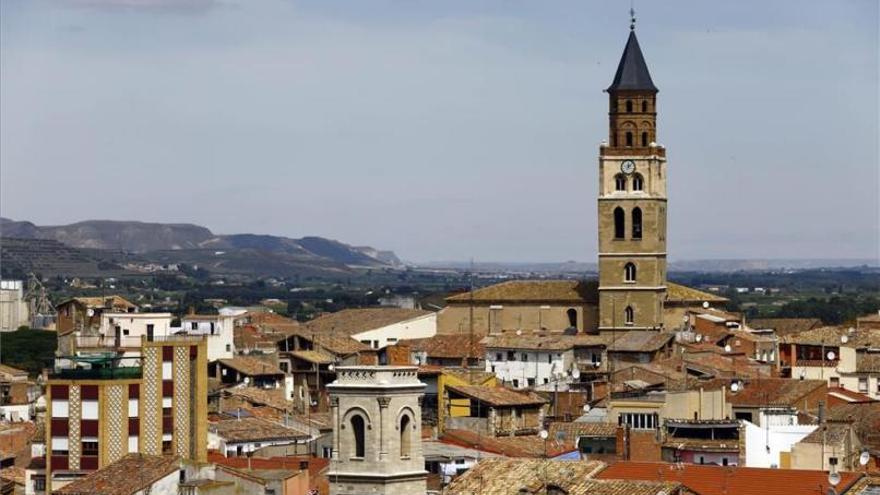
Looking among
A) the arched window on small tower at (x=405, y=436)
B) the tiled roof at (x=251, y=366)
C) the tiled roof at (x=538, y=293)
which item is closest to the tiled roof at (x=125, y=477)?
the arched window on small tower at (x=405, y=436)

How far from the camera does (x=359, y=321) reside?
4235 inches

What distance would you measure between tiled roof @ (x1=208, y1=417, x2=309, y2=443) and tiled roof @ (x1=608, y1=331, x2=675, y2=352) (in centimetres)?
2307

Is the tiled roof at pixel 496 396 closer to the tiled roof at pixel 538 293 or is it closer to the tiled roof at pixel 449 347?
the tiled roof at pixel 449 347

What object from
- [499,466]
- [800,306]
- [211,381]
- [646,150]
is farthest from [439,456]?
[800,306]

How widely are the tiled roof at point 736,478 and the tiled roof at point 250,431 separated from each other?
46.7ft

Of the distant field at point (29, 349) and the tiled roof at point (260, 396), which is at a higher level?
the distant field at point (29, 349)

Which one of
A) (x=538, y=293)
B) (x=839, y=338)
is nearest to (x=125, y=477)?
(x=839, y=338)

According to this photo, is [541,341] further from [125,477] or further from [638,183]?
[125,477]

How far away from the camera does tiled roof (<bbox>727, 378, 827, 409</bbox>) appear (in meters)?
63.9

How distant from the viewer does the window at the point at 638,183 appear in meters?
100

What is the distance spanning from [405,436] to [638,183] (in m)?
60.6

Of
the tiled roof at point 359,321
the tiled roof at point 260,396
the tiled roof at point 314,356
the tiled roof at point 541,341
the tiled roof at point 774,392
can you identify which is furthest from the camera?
the tiled roof at point 359,321

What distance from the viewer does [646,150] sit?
Answer: 100 metres

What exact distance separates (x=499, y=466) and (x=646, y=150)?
53638 mm
